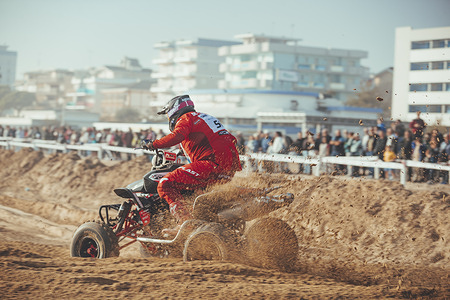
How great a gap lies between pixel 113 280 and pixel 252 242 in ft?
5.99

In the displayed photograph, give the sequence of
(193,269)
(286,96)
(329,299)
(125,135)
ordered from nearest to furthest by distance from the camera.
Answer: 1. (329,299)
2. (193,269)
3. (125,135)
4. (286,96)

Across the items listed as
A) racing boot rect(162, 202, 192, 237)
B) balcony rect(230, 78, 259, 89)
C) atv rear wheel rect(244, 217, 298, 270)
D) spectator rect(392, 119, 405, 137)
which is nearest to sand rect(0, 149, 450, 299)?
atv rear wheel rect(244, 217, 298, 270)

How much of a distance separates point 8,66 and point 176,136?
19611 cm

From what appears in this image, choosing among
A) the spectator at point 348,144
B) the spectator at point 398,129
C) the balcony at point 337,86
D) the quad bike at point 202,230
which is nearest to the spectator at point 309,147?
the spectator at point 348,144

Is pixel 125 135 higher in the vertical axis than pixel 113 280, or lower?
higher

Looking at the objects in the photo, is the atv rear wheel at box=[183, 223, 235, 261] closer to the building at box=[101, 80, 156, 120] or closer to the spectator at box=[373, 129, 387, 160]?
the spectator at box=[373, 129, 387, 160]

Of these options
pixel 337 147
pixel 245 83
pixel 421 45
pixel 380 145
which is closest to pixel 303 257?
pixel 380 145

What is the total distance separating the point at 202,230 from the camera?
6.71 meters

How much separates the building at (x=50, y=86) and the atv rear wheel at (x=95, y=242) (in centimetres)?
13914

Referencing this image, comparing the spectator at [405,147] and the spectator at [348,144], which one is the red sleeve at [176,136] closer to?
the spectator at [405,147]

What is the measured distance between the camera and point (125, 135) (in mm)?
24312

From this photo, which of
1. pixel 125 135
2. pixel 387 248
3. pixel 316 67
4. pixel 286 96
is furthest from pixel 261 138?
pixel 316 67

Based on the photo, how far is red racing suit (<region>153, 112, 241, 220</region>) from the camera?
23.3 feet

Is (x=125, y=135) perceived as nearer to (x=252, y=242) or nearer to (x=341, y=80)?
(x=252, y=242)
